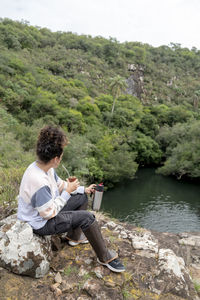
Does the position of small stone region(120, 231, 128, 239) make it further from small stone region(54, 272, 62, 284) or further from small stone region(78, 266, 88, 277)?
small stone region(54, 272, 62, 284)

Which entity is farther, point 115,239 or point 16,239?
point 115,239

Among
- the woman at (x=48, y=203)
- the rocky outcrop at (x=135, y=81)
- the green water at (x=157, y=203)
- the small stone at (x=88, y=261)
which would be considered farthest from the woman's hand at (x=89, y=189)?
the rocky outcrop at (x=135, y=81)

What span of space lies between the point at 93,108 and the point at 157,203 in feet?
64.1

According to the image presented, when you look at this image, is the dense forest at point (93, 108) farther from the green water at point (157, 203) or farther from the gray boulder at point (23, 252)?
the green water at point (157, 203)

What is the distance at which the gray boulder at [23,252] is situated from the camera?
7.41 ft

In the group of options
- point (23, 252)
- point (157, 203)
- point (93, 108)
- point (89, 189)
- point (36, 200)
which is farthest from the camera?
point (93, 108)

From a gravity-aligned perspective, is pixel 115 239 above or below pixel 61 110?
below

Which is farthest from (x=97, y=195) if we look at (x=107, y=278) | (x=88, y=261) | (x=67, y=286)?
(x=67, y=286)

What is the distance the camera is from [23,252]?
2.28m

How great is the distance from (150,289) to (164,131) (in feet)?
127

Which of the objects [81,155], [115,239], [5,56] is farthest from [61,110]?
[115,239]

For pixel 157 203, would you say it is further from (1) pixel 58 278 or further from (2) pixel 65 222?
(2) pixel 65 222

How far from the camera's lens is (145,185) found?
26844 millimetres

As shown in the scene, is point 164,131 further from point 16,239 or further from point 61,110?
point 16,239
